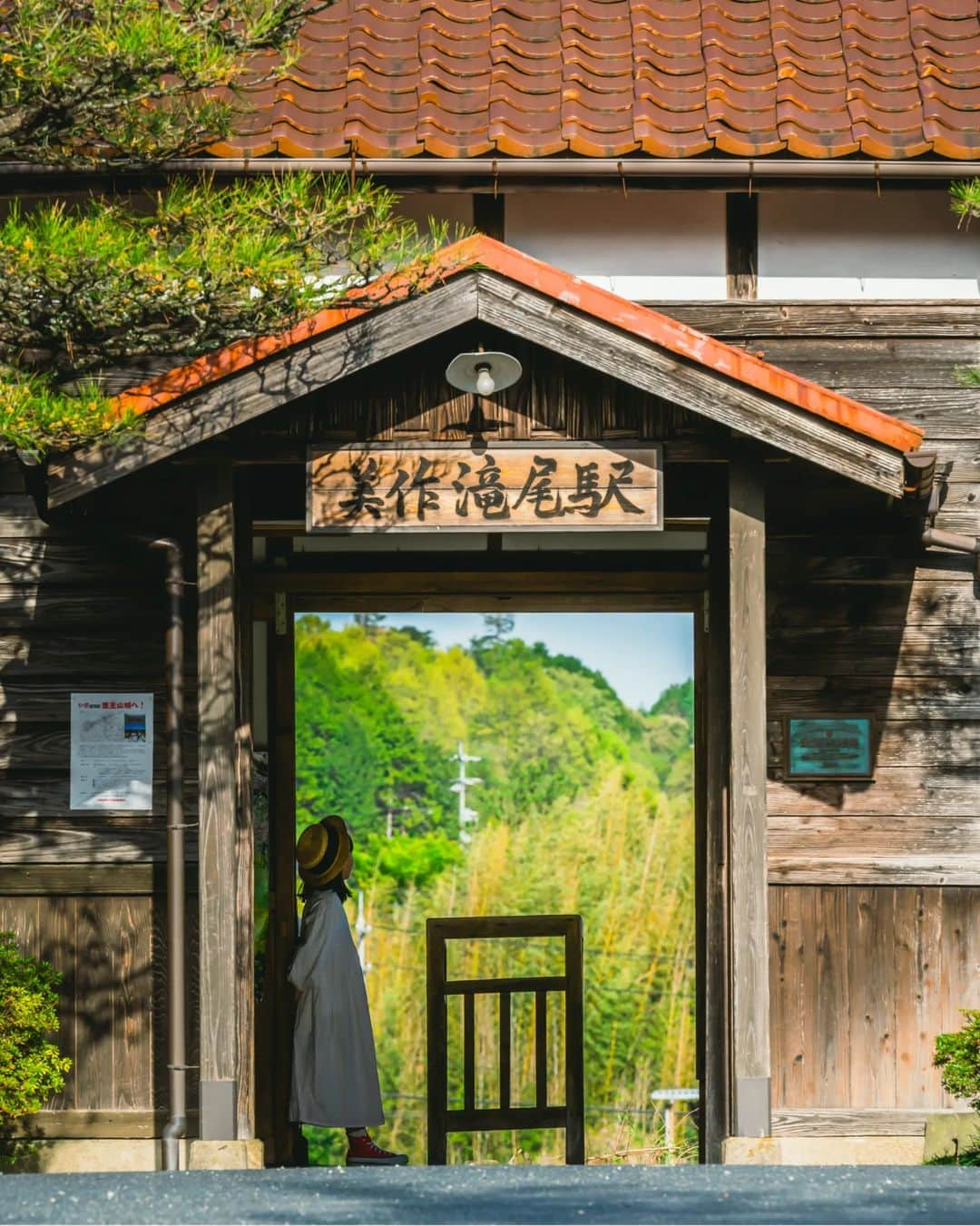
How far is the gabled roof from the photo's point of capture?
573cm

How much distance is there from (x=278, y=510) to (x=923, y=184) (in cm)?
343

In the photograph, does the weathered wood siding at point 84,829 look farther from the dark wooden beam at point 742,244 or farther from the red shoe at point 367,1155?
the dark wooden beam at point 742,244

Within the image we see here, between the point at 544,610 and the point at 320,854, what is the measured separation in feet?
5.77

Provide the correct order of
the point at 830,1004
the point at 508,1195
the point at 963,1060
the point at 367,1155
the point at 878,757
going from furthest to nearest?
the point at 367,1155
the point at 878,757
the point at 830,1004
the point at 963,1060
the point at 508,1195

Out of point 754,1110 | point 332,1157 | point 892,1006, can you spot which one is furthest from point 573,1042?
point 332,1157

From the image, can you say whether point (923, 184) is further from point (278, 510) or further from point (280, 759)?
point (280, 759)

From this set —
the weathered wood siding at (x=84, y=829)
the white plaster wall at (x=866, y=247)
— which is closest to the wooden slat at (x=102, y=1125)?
the weathered wood siding at (x=84, y=829)

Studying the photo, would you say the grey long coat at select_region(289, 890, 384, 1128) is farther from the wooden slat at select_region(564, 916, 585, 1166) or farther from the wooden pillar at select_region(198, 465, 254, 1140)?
the wooden pillar at select_region(198, 465, 254, 1140)

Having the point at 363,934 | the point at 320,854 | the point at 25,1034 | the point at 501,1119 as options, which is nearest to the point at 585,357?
the point at 320,854

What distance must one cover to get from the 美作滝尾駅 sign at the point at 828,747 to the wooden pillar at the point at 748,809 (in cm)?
112

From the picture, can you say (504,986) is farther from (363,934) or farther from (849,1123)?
(363,934)

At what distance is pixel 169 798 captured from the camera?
6.31 metres

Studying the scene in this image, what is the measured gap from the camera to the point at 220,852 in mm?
5930

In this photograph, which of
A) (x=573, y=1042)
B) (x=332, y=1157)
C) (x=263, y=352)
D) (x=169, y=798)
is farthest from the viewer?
(x=332, y=1157)
